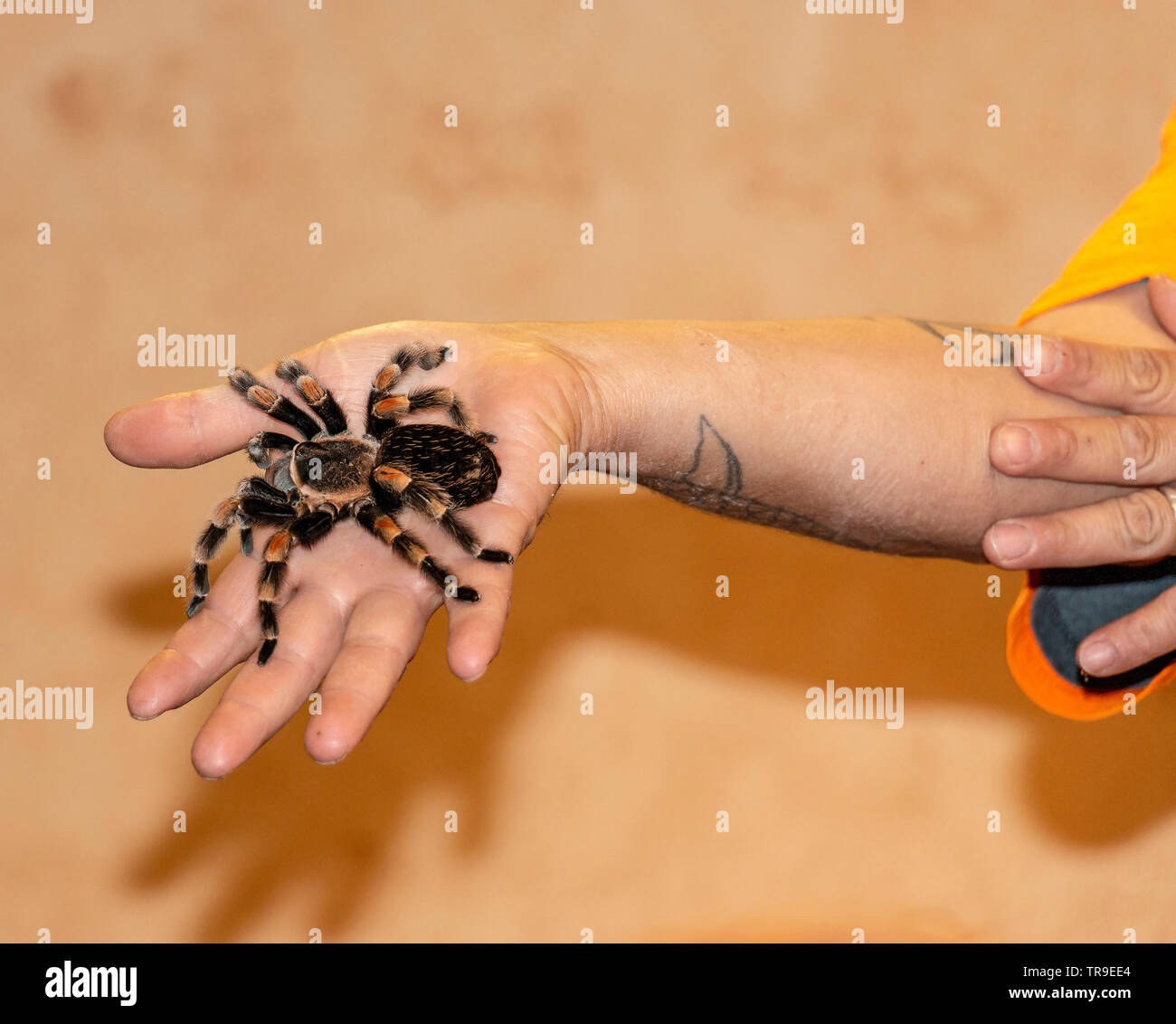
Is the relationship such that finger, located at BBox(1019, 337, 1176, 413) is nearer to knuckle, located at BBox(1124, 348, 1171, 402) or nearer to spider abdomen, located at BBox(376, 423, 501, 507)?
knuckle, located at BBox(1124, 348, 1171, 402)

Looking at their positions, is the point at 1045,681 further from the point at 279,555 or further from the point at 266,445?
the point at 266,445

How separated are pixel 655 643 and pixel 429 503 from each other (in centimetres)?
321

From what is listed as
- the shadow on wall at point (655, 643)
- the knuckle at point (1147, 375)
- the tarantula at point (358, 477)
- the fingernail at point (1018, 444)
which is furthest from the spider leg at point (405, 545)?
the shadow on wall at point (655, 643)

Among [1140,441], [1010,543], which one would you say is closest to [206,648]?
[1010,543]

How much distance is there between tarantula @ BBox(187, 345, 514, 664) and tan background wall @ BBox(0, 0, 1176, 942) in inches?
94.5

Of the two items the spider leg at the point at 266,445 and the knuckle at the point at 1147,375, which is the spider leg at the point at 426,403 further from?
the knuckle at the point at 1147,375

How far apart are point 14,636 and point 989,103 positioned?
6355 mm

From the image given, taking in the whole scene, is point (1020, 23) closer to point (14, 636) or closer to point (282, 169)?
point (282, 169)

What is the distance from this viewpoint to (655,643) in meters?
5.61

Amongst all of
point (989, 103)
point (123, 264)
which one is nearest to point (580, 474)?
point (123, 264)

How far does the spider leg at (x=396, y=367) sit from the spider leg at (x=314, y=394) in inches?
4.6

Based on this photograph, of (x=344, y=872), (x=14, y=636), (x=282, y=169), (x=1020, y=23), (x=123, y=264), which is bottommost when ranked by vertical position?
(x=344, y=872)

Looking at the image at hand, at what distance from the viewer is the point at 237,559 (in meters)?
2.47

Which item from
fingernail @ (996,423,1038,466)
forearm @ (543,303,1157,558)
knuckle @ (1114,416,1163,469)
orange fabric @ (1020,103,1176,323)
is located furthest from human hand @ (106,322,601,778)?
orange fabric @ (1020,103,1176,323)
